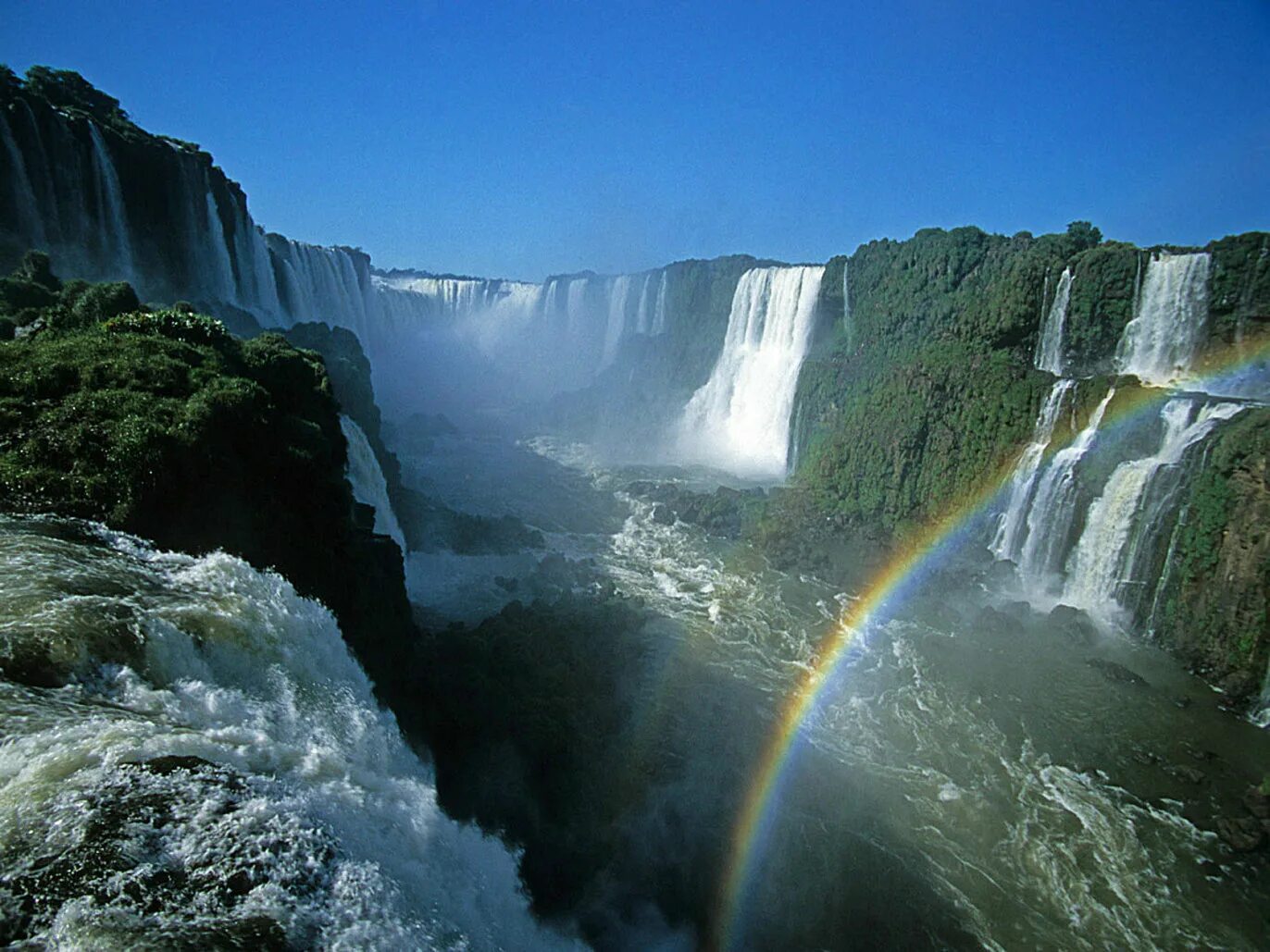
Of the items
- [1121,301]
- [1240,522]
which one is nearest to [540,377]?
[1121,301]

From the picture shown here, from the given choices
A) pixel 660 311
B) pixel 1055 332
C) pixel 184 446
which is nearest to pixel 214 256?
pixel 184 446

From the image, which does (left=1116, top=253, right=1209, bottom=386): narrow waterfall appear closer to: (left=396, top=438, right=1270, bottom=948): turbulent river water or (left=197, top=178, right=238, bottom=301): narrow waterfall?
(left=396, top=438, right=1270, bottom=948): turbulent river water

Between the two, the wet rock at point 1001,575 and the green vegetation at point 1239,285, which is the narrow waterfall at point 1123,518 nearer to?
the wet rock at point 1001,575

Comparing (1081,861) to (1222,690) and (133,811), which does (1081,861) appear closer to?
(1222,690)

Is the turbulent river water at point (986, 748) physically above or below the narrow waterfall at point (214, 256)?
below

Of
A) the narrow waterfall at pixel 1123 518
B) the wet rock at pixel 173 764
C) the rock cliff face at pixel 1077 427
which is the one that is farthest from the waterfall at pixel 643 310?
the wet rock at pixel 173 764
